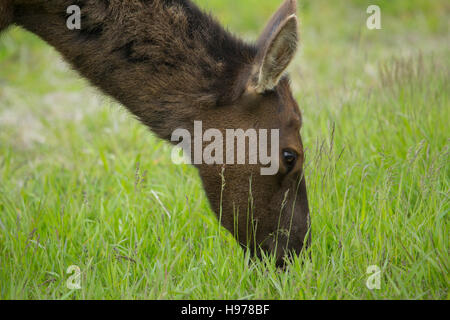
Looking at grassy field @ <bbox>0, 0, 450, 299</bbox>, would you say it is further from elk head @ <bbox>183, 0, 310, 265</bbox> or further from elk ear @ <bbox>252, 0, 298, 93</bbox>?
elk ear @ <bbox>252, 0, 298, 93</bbox>

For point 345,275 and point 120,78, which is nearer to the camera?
point 345,275

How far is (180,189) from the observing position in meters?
4.46

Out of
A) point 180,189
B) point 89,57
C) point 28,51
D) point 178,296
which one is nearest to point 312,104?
point 180,189

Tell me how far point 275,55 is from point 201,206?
1.51 m

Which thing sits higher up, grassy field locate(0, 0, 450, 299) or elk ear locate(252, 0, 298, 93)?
elk ear locate(252, 0, 298, 93)

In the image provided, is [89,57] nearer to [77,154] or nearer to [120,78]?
[120,78]

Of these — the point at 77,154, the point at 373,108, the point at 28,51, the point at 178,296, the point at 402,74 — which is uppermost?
the point at 28,51

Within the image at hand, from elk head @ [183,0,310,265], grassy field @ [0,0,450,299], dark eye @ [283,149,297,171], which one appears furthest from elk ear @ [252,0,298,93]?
grassy field @ [0,0,450,299]

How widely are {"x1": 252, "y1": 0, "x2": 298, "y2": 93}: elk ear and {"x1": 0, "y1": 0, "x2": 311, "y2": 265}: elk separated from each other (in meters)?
0.02

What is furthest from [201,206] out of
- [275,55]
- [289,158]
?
[275,55]

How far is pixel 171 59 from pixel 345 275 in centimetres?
175

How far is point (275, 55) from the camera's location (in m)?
3.22

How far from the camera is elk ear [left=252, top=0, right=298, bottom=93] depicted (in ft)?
10.2

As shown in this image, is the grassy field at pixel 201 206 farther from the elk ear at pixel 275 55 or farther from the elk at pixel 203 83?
the elk ear at pixel 275 55
